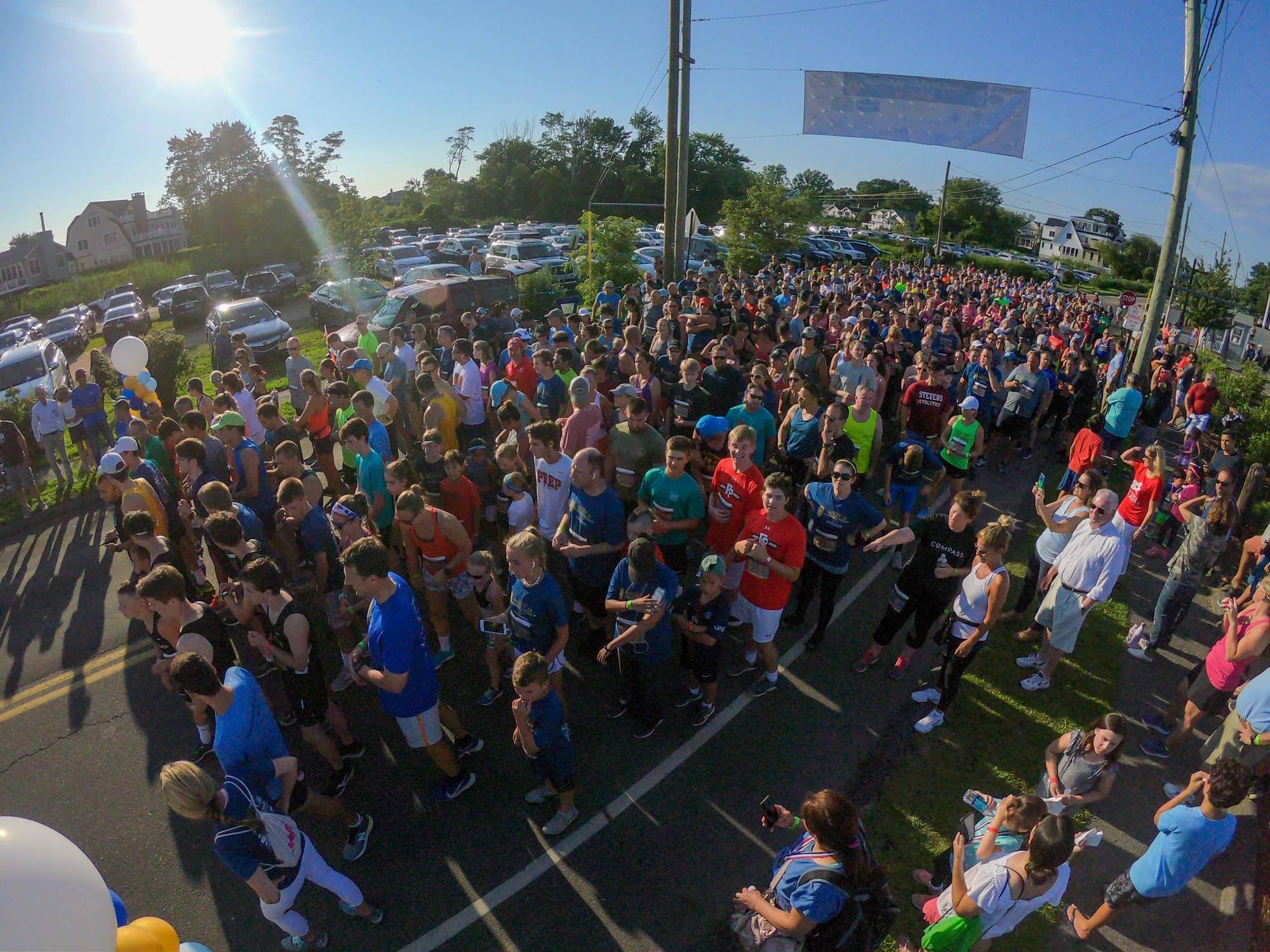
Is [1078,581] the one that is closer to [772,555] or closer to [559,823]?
[772,555]

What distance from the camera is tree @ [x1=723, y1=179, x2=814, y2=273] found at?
25.5m

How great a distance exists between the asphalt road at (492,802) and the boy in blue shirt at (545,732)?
24 centimetres

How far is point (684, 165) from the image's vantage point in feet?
49.6

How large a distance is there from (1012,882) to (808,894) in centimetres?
107

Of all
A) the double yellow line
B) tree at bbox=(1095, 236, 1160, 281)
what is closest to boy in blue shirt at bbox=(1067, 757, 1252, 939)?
the double yellow line

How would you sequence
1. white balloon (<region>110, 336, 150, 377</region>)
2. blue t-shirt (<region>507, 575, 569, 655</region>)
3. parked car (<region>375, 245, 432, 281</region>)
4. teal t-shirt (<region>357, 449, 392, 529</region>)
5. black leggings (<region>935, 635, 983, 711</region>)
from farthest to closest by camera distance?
1. parked car (<region>375, 245, 432, 281</region>)
2. white balloon (<region>110, 336, 150, 377</region>)
3. teal t-shirt (<region>357, 449, 392, 529</region>)
4. black leggings (<region>935, 635, 983, 711</region>)
5. blue t-shirt (<region>507, 575, 569, 655</region>)

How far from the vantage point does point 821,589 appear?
6113mm

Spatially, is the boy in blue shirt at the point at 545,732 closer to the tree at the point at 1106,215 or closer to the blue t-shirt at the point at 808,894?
the blue t-shirt at the point at 808,894

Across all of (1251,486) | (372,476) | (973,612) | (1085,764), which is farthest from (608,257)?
(1085,764)

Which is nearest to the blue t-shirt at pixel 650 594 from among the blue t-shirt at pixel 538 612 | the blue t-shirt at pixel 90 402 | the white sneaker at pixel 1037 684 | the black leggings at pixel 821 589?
the blue t-shirt at pixel 538 612

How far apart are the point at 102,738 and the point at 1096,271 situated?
269 feet

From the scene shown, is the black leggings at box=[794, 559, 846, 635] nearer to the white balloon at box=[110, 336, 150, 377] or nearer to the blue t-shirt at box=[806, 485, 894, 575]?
the blue t-shirt at box=[806, 485, 894, 575]

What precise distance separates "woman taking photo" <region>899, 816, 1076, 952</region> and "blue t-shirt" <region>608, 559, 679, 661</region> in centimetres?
214

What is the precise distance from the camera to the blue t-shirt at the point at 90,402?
10102 millimetres
